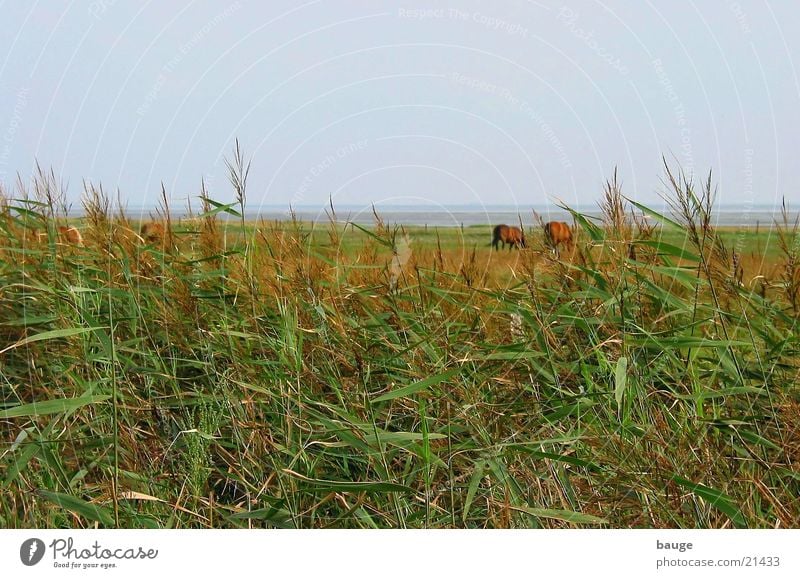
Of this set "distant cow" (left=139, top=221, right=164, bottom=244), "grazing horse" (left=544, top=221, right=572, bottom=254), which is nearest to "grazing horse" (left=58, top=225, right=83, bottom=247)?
"distant cow" (left=139, top=221, right=164, bottom=244)

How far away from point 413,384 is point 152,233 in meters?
1.12

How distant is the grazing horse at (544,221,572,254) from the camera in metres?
1.79

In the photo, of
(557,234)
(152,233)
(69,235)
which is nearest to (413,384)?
(557,234)

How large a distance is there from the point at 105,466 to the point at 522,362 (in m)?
0.90

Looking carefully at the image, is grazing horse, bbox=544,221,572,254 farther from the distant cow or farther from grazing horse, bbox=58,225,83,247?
grazing horse, bbox=58,225,83,247

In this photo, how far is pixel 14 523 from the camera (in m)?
1.66

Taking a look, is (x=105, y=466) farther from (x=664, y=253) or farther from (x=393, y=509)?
(x=664, y=253)

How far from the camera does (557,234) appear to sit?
1984 millimetres

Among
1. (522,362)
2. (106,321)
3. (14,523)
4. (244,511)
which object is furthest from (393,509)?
(106,321)

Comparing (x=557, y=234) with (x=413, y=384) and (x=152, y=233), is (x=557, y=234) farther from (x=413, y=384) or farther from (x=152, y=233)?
(x=152, y=233)

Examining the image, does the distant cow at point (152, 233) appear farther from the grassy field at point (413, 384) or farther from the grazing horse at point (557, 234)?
the grazing horse at point (557, 234)

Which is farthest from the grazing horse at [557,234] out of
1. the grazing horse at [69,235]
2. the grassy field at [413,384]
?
the grazing horse at [69,235]

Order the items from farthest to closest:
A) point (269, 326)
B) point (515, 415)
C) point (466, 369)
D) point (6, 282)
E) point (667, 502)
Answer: point (6, 282), point (269, 326), point (466, 369), point (515, 415), point (667, 502)

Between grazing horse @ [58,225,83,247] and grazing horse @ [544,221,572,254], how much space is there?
1.23 m
